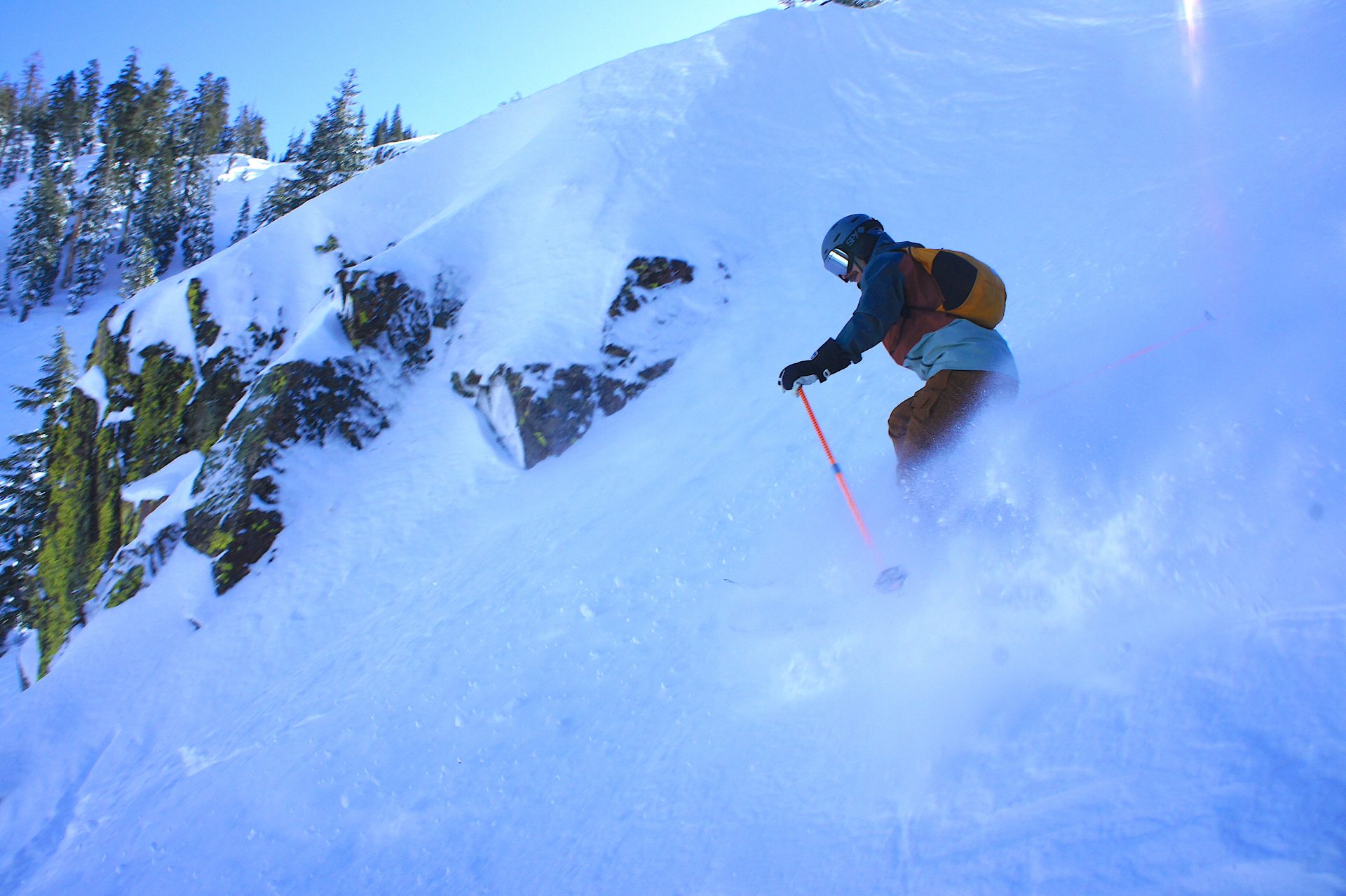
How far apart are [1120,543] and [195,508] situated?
9.24 metres

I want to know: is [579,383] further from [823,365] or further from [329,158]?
[329,158]

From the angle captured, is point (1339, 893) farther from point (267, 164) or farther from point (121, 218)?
point (267, 164)

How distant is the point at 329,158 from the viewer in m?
27.5

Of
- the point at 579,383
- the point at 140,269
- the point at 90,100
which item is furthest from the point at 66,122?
the point at 579,383

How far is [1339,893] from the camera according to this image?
59.0 inches

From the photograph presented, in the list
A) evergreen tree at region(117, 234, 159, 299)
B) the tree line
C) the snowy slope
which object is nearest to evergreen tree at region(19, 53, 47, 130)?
the tree line

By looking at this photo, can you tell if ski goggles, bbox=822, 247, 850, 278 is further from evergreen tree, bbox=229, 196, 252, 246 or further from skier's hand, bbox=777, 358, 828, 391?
evergreen tree, bbox=229, 196, 252, 246

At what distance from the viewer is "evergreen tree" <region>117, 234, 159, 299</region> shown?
36938 mm

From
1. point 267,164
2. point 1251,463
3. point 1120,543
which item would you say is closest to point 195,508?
point 1120,543

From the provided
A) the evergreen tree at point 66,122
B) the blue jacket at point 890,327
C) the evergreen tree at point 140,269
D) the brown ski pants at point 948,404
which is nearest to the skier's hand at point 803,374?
the blue jacket at point 890,327

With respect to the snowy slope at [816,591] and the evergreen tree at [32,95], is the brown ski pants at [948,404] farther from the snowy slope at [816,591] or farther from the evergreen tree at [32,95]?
the evergreen tree at [32,95]

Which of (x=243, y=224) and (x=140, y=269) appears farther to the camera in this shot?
(x=243, y=224)

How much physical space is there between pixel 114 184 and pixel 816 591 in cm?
6450

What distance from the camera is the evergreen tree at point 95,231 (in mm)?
43531
